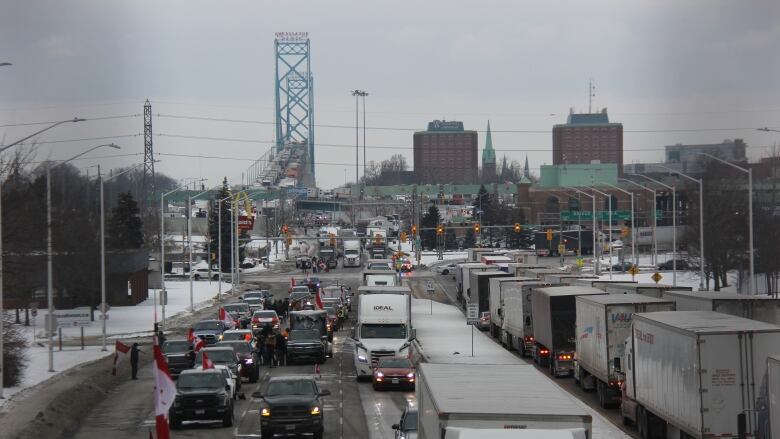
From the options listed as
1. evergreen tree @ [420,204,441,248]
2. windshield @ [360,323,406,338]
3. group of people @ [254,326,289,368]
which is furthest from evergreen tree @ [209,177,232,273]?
windshield @ [360,323,406,338]

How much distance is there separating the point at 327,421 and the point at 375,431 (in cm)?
266

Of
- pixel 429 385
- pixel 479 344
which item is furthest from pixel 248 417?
pixel 479 344

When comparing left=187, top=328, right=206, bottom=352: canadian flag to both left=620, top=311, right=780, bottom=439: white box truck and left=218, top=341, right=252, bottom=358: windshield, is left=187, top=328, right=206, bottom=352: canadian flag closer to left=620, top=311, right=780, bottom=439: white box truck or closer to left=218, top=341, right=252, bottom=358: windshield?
left=218, top=341, right=252, bottom=358: windshield

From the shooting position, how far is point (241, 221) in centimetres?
11494

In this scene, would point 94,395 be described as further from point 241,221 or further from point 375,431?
point 241,221

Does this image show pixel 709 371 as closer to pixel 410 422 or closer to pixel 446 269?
pixel 410 422

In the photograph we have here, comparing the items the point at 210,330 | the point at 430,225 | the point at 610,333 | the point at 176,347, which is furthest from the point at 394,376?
the point at 430,225

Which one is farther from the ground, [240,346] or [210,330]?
[240,346]

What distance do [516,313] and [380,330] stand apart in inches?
365

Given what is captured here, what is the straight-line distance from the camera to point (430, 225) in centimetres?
17688

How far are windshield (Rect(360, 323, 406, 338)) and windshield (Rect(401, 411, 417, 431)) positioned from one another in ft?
66.4

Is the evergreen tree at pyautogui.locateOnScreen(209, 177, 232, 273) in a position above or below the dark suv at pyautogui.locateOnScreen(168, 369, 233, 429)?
above

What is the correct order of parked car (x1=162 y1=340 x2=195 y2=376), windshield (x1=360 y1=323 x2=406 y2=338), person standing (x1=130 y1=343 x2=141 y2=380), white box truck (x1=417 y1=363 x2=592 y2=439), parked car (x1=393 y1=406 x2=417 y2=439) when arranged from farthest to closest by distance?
windshield (x1=360 y1=323 x2=406 y2=338), person standing (x1=130 y1=343 x2=141 y2=380), parked car (x1=162 y1=340 x2=195 y2=376), parked car (x1=393 y1=406 x2=417 y2=439), white box truck (x1=417 y1=363 x2=592 y2=439)

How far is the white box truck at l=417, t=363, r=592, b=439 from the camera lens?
1383 centimetres
